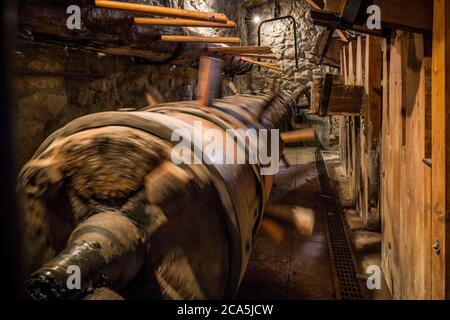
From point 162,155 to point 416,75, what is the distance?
171 cm

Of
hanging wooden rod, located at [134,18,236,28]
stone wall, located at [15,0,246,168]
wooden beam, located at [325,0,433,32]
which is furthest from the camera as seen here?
stone wall, located at [15,0,246,168]

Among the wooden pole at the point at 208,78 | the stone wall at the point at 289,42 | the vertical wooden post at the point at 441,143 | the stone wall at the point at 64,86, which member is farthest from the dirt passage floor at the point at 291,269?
the stone wall at the point at 289,42

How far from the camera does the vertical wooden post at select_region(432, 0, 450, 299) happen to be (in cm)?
157

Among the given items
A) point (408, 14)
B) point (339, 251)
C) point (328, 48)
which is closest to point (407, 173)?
point (408, 14)

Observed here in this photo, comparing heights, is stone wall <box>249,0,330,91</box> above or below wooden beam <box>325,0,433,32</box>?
above

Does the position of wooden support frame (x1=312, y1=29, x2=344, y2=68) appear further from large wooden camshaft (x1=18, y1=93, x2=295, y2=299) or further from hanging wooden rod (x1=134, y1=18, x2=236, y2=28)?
large wooden camshaft (x1=18, y1=93, x2=295, y2=299)

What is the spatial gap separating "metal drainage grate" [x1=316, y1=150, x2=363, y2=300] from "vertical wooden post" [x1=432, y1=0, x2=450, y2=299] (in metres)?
1.59

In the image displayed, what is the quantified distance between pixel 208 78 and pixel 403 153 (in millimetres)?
1565

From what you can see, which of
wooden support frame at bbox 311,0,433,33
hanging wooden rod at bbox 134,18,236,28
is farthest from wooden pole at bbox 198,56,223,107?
wooden support frame at bbox 311,0,433,33

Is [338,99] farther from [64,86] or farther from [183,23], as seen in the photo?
[64,86]

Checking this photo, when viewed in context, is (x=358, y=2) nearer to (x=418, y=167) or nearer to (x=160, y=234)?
(x=418, y=167)

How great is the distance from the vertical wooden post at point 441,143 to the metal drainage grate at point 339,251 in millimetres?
1592
